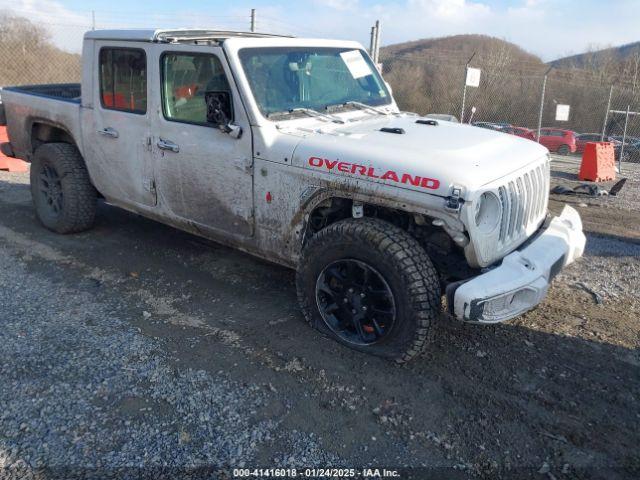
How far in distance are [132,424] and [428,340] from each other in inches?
68.6

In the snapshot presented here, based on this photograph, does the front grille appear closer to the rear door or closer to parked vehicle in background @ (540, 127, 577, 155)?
the rear door

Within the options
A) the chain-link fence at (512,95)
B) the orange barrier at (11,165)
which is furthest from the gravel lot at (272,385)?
the chain-link fence at (512,95)

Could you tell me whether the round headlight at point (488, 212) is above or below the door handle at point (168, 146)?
below

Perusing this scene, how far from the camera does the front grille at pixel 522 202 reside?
335 centimetres

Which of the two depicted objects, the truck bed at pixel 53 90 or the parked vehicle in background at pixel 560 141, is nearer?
the truck bed at pixel 53 90

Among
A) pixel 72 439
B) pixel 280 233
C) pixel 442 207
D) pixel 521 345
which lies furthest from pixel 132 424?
pixel 521 345

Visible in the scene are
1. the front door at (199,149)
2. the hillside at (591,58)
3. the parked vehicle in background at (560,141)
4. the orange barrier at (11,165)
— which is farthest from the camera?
the hillside at (591,58)

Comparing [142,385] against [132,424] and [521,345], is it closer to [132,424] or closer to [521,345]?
[132,424]

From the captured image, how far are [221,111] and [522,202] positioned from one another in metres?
2.17

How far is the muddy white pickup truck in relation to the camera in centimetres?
320

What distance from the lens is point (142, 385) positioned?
3.19 metres

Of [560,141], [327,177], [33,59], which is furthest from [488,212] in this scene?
[560,141]

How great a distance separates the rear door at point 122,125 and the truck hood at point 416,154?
1.61 meters

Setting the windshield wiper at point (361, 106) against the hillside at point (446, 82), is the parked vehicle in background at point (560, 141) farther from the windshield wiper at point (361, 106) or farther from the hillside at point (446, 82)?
the windshield wiper at point (361, 106)
